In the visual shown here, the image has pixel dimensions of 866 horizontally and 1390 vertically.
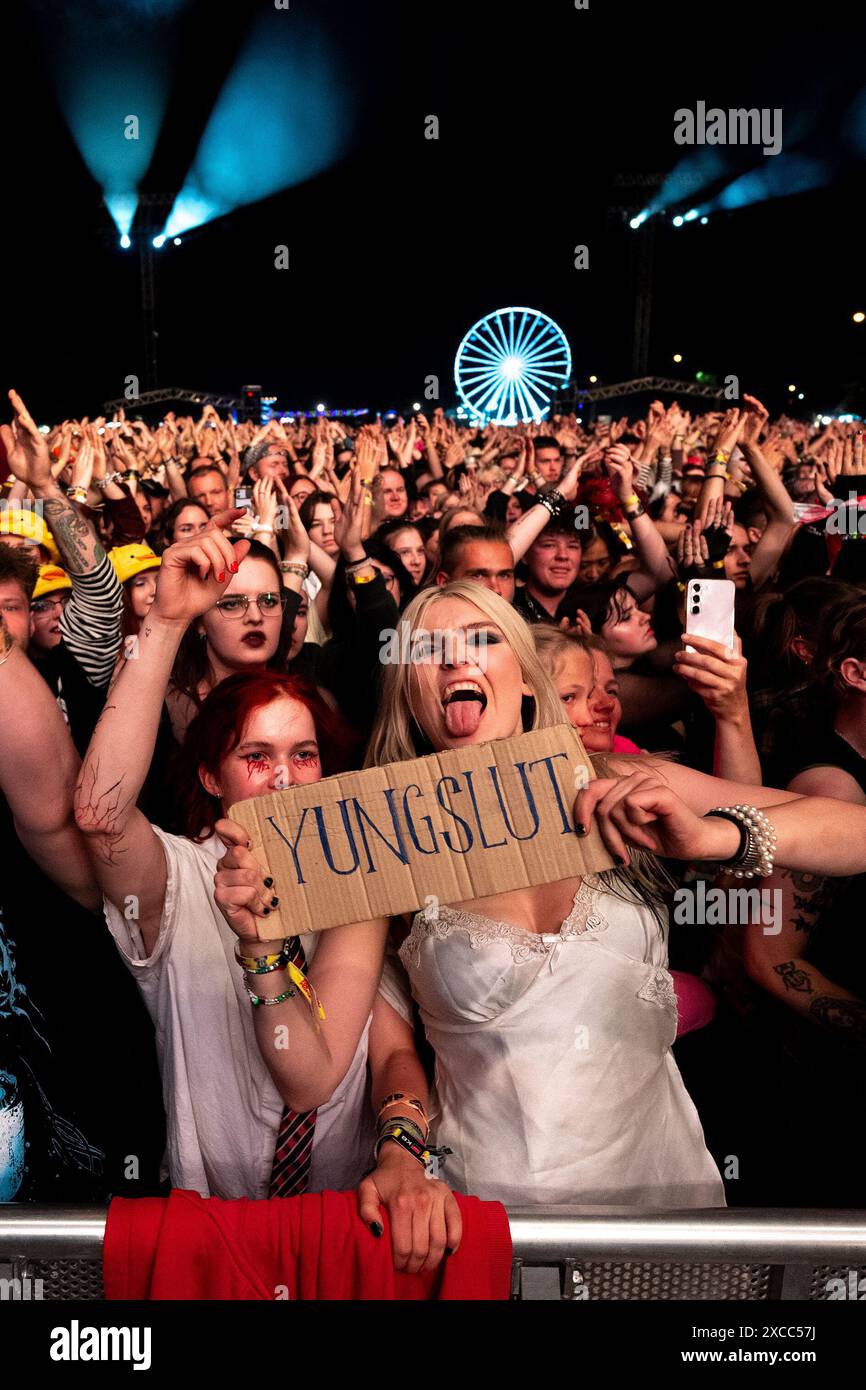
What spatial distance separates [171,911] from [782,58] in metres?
19.9

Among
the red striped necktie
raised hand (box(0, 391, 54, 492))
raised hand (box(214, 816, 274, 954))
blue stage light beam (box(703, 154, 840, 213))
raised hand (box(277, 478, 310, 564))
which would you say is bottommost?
the red striped necktie

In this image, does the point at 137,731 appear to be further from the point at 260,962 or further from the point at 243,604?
the point at 243,604

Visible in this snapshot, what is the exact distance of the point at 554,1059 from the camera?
1578 mm

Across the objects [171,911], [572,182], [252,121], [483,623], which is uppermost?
[572,182]

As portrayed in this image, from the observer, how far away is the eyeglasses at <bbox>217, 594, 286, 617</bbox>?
2.78 metres

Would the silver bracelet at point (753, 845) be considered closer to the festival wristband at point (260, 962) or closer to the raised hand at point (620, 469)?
the festival wristband at point (260, 962)

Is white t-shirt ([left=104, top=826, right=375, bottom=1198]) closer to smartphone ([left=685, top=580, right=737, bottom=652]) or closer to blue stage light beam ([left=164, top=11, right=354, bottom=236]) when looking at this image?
smartphone ([left=685, top=580, right=737, bottom=652])

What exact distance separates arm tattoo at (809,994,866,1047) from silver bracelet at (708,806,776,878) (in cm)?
64

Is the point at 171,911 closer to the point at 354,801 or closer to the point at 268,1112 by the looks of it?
the point at 268,1112

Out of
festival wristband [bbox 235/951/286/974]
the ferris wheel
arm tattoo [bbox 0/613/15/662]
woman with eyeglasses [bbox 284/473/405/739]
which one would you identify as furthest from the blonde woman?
the ferris wheel

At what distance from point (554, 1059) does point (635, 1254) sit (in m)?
0.43

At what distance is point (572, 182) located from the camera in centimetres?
2906

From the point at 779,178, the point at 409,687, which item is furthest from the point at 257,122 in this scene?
the point at 409,687
